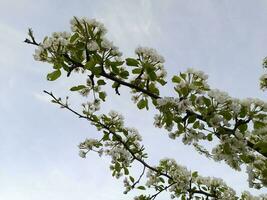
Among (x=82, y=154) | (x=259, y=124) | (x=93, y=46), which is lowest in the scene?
(x=259, y=124)

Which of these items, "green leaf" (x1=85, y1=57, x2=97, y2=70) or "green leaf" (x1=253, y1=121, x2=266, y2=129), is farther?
"green leaf" (x1=85, y1=57, x2=97, y2=70)

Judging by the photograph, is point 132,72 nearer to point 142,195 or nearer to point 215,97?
point 215,97

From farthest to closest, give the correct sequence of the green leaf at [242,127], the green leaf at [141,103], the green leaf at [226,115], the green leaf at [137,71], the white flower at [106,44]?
the green leaf at [141,103], the green leaf at [137,71], the white flower at [106,44], the green leaf at [242,127], the green leaf at [226,115]

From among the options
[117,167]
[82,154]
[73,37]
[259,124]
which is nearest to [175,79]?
[259,124]

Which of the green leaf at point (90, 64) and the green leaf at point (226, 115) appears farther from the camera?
the green leaf at point (90, 64)

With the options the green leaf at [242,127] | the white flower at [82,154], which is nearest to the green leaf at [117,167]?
the white flower at [82,154]

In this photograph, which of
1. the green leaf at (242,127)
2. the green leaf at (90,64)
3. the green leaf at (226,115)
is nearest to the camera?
the green leaf at (226,115)

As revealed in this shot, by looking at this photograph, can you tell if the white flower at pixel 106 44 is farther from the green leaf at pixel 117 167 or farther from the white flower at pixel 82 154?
the white flower at pixel 82 154

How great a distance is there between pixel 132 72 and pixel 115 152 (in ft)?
5.48

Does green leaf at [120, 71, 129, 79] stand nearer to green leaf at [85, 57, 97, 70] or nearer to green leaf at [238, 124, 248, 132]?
green leaf at [85, 57, 97, 70]

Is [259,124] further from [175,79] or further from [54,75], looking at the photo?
[54,75]

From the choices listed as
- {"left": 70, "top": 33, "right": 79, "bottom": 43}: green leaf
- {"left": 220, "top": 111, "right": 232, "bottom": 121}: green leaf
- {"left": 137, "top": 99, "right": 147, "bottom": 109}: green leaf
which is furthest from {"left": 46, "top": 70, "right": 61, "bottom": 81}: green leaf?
{"left": 220, "top": 111, "right": 232, "bottom": 121}: green leaf

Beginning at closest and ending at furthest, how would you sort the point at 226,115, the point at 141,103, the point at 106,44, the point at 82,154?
1. the point at 226,115
2. the point at 106,44
3. the point at 141,103
4. the point at 82,154

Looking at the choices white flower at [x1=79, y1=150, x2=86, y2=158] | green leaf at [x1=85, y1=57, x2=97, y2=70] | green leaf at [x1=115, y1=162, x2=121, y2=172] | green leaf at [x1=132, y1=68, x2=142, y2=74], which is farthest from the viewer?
white flower at [x1=79, y1=150, x2=86, y2=158]
